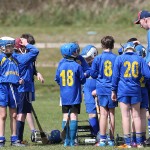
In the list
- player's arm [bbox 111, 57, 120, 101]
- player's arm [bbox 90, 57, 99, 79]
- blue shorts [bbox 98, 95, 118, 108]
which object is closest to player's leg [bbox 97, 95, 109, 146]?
blue shorts [bbox 98, 95, 118, 108]

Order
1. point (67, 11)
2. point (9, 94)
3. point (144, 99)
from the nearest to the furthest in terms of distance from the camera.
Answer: point (144, 99) < point (9, 94) < point (67, 11)

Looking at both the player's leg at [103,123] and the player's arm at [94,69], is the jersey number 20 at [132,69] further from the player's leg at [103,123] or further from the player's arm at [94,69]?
the player's leg at [103,123]

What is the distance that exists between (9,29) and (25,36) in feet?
69.0

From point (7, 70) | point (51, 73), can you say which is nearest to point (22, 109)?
point (7, 70)

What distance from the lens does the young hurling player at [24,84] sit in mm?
13733

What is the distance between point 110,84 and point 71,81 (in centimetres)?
66

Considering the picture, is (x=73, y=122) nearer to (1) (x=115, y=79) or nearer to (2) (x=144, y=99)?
(1) (x=115, y=79)

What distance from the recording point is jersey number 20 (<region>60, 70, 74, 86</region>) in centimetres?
1334

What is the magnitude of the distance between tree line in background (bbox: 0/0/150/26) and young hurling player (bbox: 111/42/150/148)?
23154 millimetres

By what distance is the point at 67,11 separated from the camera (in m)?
38.4

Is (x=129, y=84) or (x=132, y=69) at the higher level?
(x=132, y=69)

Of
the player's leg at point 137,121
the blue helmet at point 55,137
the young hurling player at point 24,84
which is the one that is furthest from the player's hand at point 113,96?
the young hurling player at point 24,84

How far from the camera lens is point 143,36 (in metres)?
31.7

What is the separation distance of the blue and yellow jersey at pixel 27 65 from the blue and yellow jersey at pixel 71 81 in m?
0.60
